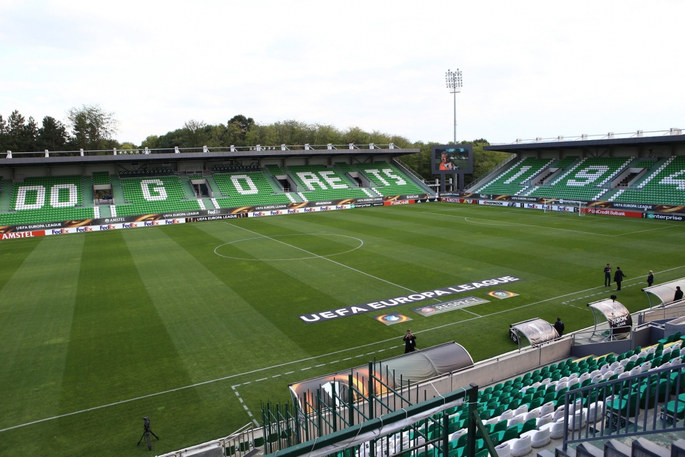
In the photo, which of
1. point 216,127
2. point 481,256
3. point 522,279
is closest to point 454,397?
point 522,279

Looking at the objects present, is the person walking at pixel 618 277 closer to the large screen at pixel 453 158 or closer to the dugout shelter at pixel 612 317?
the dugout shelter at pixel 612 317

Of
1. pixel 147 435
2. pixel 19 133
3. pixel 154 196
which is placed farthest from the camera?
pixel 19 133

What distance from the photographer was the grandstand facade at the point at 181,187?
4778 centimetres

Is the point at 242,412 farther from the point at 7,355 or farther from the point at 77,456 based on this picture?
the point at 7,355

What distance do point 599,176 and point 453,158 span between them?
57.8 feet

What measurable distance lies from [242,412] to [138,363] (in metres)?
5.11

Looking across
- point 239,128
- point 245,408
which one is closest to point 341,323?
point 245,408

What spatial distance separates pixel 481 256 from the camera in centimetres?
2875

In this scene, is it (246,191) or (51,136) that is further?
(51,136)

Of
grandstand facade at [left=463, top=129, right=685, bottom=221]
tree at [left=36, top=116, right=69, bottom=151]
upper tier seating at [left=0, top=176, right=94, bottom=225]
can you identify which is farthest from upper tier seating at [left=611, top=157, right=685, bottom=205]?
tree at [left=36, top=116, right=69, bottom=151]

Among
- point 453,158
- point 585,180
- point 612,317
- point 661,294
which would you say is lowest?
point 612,317

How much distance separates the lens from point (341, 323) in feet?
60.5

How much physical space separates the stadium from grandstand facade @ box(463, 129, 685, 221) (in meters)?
0.37

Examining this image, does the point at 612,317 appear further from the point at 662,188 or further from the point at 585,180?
the point at 585,180
